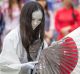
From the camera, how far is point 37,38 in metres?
6.55

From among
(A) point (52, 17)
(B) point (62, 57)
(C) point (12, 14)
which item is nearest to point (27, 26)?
(B) point (62, 57)

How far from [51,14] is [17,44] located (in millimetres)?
4085

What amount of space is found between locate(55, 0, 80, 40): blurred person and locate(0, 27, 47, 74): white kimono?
9.89ft

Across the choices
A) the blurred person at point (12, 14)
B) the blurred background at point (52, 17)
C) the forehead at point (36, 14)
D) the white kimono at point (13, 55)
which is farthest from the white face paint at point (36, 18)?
the blurred person at point (12, 14)

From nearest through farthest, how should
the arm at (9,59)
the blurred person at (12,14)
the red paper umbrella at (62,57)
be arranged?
the red paper umbrella at (62,57)
the arm at (9,59)
the blurred person at (12,14)

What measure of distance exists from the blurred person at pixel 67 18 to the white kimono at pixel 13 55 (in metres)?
3.02

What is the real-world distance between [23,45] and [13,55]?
186 millimetres

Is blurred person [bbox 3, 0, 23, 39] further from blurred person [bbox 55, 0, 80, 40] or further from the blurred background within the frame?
blurred person [bbox 55, 0, 80, 40]

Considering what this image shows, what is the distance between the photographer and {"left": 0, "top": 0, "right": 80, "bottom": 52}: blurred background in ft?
30.8

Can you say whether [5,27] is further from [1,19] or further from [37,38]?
[37,38]

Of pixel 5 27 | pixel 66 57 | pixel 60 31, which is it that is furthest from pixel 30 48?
pixel 5 27

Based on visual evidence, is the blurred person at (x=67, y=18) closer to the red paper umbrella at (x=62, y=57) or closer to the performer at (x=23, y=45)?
the performer at (x=23, y=45)

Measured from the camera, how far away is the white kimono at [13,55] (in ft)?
20.6

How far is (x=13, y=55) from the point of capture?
6.29 metres
